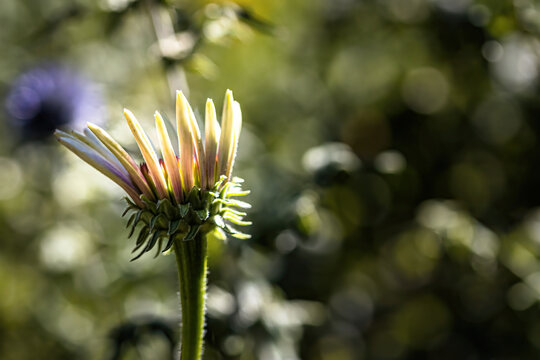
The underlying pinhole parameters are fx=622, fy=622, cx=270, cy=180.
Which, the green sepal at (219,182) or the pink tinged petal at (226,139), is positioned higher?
the pink tinged petal at (226,139)

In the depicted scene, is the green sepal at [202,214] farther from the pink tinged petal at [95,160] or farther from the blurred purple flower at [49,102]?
the blurred purple flower at [49,102]

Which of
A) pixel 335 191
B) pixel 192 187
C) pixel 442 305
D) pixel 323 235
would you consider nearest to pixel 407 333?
pixel 442 305

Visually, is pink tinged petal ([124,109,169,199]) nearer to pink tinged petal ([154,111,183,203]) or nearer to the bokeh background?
pink tinged petal ([154,111,183,203])

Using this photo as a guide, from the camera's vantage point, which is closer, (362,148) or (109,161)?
(109,161)

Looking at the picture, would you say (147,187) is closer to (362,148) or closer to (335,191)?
(335,191)

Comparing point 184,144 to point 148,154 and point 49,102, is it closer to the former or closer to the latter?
point 148,154

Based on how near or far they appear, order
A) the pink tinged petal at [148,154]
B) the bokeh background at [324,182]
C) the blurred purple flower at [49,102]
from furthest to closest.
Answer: the blurred purple flower at [49,102], the bokeh background at [324,182], the pink tinged petal at [148,154]

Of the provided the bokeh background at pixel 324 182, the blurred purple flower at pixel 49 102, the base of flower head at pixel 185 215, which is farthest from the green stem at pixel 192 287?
the blurred purple flower at pixel 49 102

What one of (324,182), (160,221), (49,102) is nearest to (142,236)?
(160,221)
